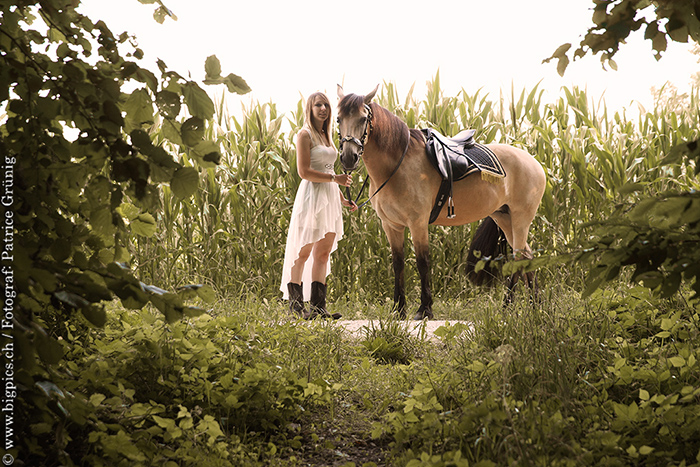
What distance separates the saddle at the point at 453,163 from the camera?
5.04m

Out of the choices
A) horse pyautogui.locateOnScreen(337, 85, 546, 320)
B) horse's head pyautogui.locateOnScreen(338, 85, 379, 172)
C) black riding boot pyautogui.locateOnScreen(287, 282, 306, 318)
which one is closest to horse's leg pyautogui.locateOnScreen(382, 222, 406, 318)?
horse pyautogui.locateOnScreen(337, 85, 546, 320)

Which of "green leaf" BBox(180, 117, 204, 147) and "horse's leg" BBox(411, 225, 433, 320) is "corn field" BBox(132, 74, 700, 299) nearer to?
"horse's leg" BBox(411, 225, 433, 320)

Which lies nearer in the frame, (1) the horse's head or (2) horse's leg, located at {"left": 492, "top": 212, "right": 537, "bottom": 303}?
(1) the horse's head

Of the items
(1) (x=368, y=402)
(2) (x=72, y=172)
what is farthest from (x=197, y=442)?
(2) (x=72, y=172)

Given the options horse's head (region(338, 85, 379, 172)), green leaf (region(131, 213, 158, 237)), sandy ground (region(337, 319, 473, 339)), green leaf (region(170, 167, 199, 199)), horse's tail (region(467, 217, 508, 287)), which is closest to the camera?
green leaf (region(170, 167, 199, 199))

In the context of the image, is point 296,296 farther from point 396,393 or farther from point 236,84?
point 236,84

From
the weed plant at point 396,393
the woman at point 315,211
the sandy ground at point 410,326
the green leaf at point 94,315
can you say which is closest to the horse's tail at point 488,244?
the sandy ground at point 410,326

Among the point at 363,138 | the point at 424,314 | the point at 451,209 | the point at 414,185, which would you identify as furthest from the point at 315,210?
the point at 424,314

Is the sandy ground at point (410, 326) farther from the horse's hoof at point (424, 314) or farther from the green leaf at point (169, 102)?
the green leaf at point (169, 102)

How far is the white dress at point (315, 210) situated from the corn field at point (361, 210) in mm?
1210

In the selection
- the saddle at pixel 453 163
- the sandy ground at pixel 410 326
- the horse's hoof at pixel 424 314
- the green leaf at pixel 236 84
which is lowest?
the horse's hoof at pixel 424 314

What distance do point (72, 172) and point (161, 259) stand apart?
466 centimetres

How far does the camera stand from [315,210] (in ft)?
15.9

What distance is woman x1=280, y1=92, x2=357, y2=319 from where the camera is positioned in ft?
15.8
